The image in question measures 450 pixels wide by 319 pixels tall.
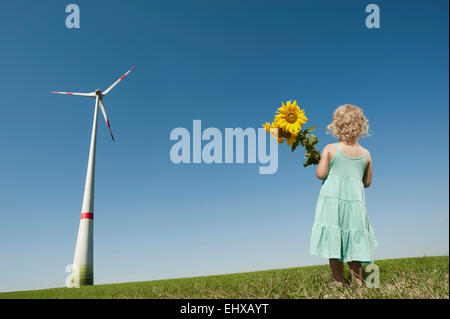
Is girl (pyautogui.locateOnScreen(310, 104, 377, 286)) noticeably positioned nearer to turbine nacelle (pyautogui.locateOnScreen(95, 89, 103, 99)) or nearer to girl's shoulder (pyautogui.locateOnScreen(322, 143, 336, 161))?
girl's shoulder (pyautogui.locateOnScreen(322, 143, 336, 161))

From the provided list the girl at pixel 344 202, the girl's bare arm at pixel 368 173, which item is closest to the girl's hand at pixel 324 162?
the girl at pixel 344 202

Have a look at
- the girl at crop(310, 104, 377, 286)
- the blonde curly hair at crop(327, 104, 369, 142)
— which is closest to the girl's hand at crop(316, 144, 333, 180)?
the girl at crop(310, 104, 377, 286)

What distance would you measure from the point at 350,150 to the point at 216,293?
3123mm

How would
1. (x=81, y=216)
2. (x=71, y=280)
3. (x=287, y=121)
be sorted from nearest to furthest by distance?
(x=287, y=121) → (x=71, y=280) → (x=81, y=216)

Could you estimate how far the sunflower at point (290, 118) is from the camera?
5.20m

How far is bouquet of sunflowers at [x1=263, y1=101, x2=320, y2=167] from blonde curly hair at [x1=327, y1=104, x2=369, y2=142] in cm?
41

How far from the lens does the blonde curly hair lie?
520 cm

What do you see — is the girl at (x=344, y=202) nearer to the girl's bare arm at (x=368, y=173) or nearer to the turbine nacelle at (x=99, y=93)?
the girl's bare arm at (x=368, y=173)

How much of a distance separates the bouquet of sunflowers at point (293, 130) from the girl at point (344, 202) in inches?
7.9

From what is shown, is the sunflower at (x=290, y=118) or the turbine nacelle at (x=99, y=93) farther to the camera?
the turbine nacelle at (x=99, y=93)

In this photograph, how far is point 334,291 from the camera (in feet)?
14.8

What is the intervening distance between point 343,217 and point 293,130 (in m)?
1.64
